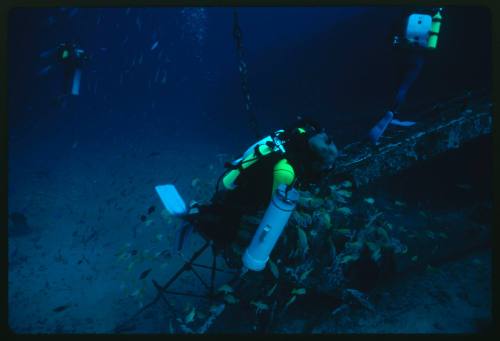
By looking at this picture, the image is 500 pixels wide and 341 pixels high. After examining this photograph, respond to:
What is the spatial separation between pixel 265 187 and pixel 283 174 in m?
0.24

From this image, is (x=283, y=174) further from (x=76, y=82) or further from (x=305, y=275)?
(x=76, y=82)

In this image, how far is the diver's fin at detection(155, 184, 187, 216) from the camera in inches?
107

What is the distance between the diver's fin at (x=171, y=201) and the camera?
107 inches

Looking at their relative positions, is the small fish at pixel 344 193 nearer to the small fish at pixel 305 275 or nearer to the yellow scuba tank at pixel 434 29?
the small fish at pixel 305 275

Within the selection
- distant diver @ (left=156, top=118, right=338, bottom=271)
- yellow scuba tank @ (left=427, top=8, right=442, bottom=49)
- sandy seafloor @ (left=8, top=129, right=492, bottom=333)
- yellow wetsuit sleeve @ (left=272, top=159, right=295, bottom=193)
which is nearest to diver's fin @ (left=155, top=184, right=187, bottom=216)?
distant diver @ (left=156, top=118, right=338, bottom=271)

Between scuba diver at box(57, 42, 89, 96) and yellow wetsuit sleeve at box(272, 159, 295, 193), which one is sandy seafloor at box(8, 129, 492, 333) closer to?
yellow wetsuit sleeve at box(272, 159, 295, 193)

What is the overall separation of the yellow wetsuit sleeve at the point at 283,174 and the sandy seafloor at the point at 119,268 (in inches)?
91.9

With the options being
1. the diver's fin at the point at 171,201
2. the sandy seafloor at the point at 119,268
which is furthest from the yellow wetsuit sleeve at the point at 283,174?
the sandy seafloor at the point at 119,268

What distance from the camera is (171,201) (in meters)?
2.81

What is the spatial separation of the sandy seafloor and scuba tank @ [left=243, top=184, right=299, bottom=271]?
1687mm

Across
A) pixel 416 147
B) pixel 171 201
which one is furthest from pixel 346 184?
pixel 171 201

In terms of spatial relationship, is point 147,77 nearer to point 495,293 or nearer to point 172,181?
point 172,181

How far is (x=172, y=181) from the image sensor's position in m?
9.84

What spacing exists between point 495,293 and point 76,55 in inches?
343
